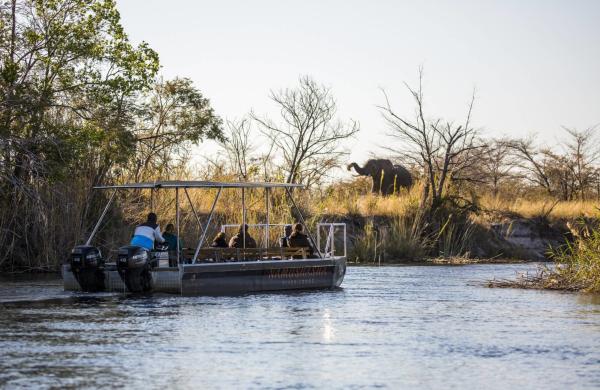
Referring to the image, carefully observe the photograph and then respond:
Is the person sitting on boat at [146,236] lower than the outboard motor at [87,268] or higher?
higher

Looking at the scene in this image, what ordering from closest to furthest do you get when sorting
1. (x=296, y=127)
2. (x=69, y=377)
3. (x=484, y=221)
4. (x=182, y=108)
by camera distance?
(x=69, y=377), (x=182, y=108), (x=484, y=221), (x=296, y=127)

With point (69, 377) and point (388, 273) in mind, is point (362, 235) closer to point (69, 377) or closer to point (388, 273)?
point (388, 273)

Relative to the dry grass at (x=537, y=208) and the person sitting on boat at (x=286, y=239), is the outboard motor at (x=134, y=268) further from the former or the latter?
the dry grass at (x=537, y=208)

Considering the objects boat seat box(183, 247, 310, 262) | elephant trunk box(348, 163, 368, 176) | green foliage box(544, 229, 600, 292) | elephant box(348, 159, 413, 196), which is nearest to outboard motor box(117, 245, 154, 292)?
boat seat box(183, 247, 310, 262)

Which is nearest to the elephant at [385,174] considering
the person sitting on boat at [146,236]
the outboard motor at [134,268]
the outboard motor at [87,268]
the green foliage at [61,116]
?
the green foliage at [61,116]

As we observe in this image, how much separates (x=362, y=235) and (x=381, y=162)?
45.3 feet

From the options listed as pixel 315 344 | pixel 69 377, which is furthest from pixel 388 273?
pixel 69 377

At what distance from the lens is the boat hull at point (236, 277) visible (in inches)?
904

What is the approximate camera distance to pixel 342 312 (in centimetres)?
2073

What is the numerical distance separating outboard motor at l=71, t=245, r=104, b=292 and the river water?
1.16 feet

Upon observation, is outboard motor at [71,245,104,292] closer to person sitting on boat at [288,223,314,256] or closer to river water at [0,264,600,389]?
river water at [0,264,600,389]

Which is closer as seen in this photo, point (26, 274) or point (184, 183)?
point (184, 183)

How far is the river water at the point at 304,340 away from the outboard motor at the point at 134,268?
405mm

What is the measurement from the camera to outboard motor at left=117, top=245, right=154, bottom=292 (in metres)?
22.8
